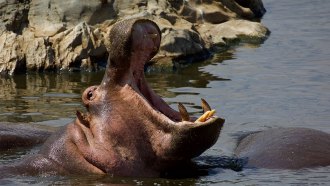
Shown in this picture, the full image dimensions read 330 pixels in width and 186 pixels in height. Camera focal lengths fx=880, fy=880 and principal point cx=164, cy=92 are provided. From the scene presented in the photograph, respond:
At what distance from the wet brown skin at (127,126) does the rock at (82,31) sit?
682 centimetres

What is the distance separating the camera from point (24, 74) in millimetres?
13516

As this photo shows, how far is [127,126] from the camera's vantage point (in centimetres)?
647

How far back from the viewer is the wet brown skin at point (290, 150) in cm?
693

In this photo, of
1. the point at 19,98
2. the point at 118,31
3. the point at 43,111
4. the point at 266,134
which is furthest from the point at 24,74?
the point at 118,31

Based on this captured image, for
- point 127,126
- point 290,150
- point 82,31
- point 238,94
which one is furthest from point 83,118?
point 82,31

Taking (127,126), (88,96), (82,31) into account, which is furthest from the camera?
(82,31)

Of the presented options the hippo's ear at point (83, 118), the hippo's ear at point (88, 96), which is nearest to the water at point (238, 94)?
the hippo's ear at point (83, 118)

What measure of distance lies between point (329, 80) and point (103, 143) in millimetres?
5927

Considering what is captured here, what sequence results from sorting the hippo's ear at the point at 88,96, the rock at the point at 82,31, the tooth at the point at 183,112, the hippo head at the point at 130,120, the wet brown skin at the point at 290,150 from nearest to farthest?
the tooth at the point at 183,112 → the hippo head at the point at 130,120 → the hippo's ear at the point at 88,96 → the wet brown skin at the point at 290,150 → the rock at the point at 82,31

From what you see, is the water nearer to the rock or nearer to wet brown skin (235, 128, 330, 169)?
wet brown skin (235, 128, 330, 169)

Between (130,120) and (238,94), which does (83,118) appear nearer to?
(130,120)

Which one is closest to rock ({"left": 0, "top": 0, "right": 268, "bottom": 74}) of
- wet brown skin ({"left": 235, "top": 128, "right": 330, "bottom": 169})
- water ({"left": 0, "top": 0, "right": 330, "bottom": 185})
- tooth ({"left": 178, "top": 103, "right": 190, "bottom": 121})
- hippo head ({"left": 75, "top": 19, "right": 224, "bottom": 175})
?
water ({"left": 0, "top": 0, "right": 330, "bottom": 185})

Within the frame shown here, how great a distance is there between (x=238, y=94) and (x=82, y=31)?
3427mm

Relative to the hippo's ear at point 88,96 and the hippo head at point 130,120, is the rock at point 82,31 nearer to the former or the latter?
the hippo's ear at point 88,96
